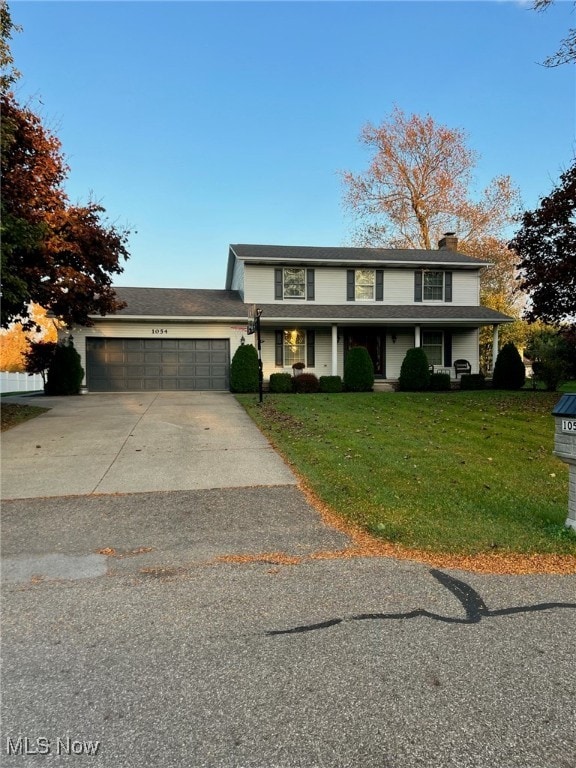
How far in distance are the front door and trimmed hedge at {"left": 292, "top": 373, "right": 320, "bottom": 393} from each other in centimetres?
369

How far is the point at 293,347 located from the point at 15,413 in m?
11.0

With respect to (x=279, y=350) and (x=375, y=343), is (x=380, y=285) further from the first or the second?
(x=279, y=350)

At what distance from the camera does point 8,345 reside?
40562 millimetres

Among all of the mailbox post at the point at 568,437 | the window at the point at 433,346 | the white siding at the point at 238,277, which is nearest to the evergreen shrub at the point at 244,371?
the white siding at the point at 238,277

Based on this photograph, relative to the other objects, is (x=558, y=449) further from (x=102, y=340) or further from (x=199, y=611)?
(x=102, y=340)

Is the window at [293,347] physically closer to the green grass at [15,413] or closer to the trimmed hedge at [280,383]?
the trimmed hedge at [280,383]

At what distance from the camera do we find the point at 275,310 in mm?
18875

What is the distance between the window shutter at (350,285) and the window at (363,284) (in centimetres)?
11

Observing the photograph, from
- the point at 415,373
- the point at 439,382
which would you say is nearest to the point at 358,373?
the point at 415,373

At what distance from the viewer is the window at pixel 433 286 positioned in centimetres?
2103

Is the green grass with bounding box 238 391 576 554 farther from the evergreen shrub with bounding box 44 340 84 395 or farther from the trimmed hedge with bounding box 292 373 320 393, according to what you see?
the evergreen shrub with bounding box 44 340 84 395

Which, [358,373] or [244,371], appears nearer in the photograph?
[244,371]

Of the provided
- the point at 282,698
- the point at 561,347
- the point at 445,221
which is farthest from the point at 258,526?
the point at 445,221

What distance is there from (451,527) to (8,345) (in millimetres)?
44174
